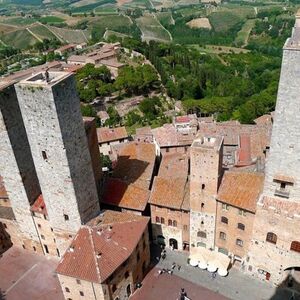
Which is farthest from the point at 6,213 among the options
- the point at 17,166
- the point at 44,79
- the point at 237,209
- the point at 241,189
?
the point at 241,189

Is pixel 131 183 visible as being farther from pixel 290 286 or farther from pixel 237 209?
pixel 290 286

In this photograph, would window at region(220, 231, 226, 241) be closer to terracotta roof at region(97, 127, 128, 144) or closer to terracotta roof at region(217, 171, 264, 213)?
terracotta roof at region(217, 171, 264, 213)

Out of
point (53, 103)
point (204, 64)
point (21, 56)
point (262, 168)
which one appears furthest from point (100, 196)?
point (21, 56)

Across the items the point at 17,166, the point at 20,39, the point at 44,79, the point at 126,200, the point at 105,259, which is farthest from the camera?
the point at 20,39

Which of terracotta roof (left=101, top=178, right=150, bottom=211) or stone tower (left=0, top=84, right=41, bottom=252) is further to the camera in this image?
terracotta roof (left=101, top=178, right=150, bottom=211)

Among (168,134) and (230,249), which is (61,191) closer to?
(230,249)

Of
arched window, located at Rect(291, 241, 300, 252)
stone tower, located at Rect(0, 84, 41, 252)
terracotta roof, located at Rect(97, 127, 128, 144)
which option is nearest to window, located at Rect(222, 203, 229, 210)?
arched window, located at Rect(291, 241, 300, 252)
